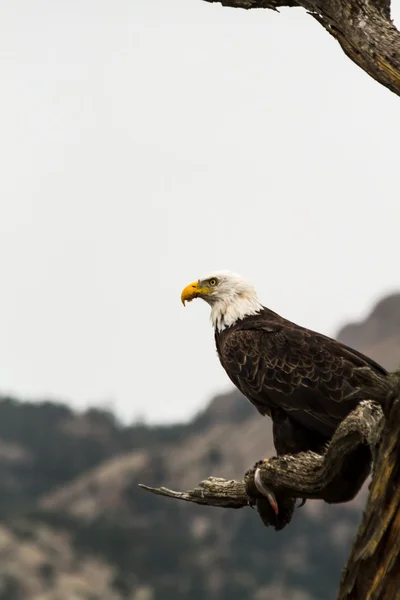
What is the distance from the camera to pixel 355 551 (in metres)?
6.80

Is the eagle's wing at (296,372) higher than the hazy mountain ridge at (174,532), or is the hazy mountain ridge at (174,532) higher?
the hazy mountain ridge at (174,532)

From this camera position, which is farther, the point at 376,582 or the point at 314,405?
the point at 314,405

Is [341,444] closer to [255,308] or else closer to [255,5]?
[255,5]

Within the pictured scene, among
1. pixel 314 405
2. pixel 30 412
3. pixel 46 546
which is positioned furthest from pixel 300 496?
pixel 30 412

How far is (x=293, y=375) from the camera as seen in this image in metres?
10.3

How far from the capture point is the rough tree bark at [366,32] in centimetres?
763

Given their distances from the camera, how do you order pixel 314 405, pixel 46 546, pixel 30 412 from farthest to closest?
pixel 30 412 → pixel 46 546 → pixel 314 405

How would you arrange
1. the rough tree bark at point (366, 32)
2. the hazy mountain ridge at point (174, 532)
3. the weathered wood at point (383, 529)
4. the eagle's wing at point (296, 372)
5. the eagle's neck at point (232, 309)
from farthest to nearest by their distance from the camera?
the hazy mountain ridge at point (174, 532), the eagle's neck at point (232, 309), the eagle's wing at point (296, 372), the rough tree bark at point (366, 32), the weathered wood at point (383, 529)

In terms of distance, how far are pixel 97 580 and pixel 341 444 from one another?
61.4 metres

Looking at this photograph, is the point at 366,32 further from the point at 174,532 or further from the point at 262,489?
the point at 174,532

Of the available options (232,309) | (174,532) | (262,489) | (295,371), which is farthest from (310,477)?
(174,532)

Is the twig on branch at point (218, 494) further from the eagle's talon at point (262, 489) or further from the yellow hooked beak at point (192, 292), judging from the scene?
the yellow hooked beak at point (192, 292)

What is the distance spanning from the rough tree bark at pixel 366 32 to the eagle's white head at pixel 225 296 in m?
3.40

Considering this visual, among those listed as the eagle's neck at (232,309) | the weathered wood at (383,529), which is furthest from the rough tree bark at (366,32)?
the eagle's neck at (232,309)
